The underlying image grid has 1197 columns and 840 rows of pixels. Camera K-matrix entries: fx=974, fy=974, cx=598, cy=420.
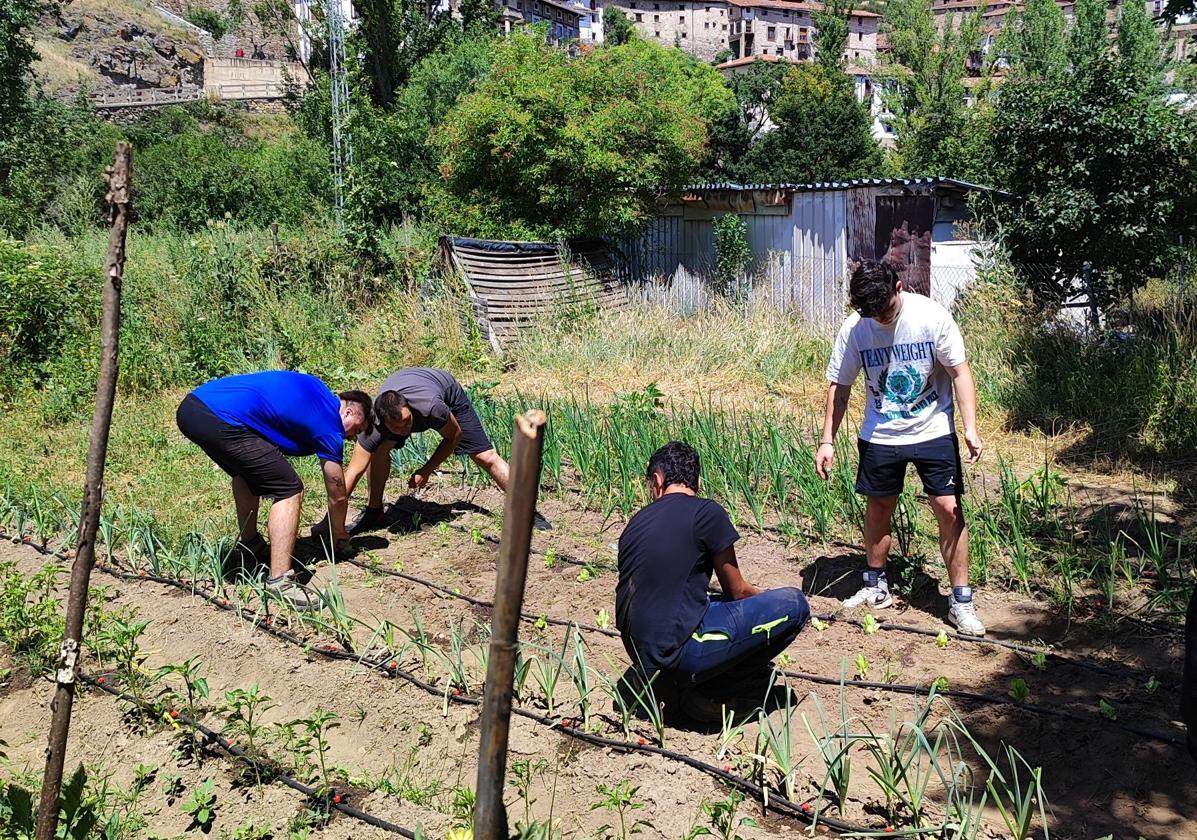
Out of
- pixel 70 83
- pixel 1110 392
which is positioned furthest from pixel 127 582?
pixel 70 83

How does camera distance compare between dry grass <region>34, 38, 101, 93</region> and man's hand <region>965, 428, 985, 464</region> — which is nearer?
man's hand <region>965, 428, 985, 464</region>

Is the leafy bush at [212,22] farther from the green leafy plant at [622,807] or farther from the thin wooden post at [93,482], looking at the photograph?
the green leafy plant at [622,807]

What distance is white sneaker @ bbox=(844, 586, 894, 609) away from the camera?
4516mm

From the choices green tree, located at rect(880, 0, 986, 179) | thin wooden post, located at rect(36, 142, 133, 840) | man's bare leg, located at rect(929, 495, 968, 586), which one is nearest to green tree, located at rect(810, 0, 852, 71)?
green tree, located at rect(880, 0, 986, 179)

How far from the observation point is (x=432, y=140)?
13789 mm

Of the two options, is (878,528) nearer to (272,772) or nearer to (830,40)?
(272,772)

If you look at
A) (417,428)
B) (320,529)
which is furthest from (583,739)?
(320,529)

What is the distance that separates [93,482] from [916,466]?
3.23 m

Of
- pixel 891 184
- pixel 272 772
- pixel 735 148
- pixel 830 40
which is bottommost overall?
pixel 272 772

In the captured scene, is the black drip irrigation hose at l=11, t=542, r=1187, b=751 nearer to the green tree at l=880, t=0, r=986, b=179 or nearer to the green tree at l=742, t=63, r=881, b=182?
the green tree at l=742, t=63, r=881, b=182

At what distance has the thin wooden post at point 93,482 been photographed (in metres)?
2.09

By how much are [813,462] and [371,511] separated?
2.65m

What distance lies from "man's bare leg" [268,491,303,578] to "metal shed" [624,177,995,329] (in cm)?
901

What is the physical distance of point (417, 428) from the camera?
552 centimetres
